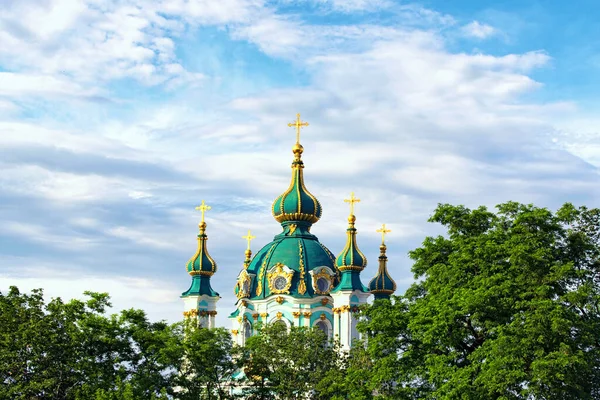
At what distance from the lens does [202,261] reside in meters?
74.2

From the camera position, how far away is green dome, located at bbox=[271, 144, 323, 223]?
2886 inches

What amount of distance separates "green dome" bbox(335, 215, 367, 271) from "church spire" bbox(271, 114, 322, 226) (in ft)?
12.7

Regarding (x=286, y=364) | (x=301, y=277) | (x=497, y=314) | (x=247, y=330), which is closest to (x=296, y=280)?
(x=301, y=277)

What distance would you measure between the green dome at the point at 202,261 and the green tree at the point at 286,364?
67.4 feet

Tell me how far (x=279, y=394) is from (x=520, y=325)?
1494 centimetres

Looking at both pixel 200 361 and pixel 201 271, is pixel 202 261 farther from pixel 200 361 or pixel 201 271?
pixel 200 361

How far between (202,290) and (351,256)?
1051 centimetres

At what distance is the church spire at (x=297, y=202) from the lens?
241 feet

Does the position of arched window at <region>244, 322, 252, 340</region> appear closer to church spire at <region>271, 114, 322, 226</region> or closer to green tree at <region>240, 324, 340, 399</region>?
church spire at <region>271, 114, 322, 226</region>

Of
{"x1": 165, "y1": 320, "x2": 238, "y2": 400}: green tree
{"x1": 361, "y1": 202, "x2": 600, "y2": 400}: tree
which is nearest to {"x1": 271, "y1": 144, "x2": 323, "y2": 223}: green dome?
{"x1": 165, "y1": 320, "x2": 238, "y2": 400}: green tree

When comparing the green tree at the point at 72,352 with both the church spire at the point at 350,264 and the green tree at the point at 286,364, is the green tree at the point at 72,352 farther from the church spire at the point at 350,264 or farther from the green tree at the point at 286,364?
the church spire at the point at 350,264

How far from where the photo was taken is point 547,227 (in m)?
42.7

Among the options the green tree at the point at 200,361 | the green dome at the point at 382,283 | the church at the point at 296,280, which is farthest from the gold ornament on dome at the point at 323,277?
the green tree at the point at 200,361

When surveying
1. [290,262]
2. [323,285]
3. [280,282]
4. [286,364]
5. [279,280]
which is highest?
[290,262]
